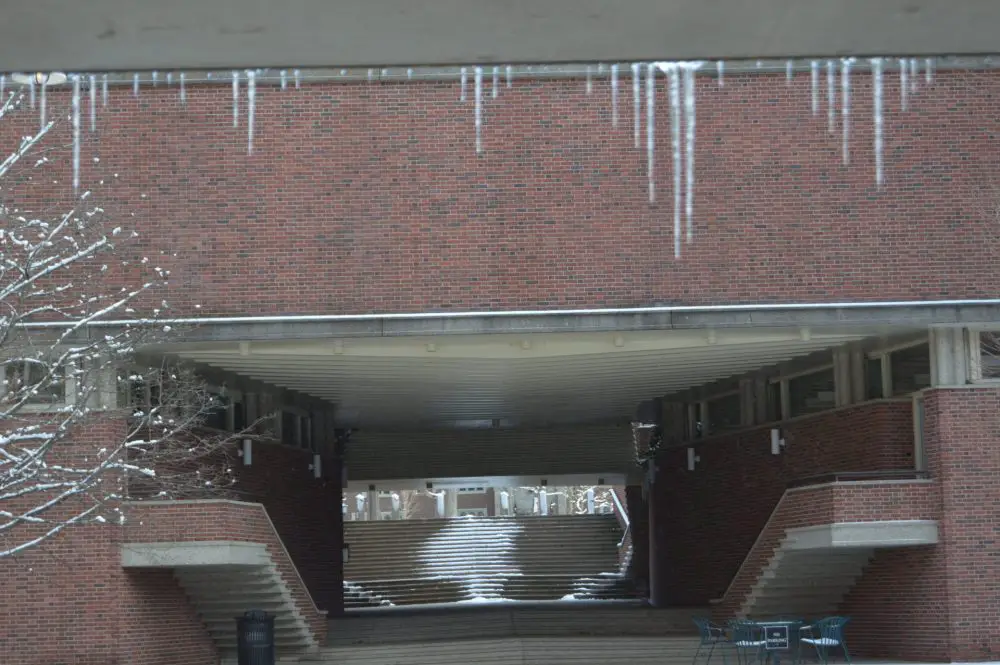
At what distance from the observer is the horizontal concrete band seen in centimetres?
2084

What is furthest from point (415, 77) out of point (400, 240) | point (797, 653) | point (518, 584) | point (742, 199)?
point (518, 584)

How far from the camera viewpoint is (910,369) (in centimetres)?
2297

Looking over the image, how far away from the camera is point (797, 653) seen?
2303 centimetres

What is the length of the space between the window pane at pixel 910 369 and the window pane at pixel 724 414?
5751mm

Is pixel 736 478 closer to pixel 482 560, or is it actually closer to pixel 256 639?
pixel 256 639

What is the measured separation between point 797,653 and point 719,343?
16.5 feet

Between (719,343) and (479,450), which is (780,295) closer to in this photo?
(719,343)

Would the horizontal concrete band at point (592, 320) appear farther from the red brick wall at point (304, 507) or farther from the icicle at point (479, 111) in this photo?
the red brick wall at point (304, 507)

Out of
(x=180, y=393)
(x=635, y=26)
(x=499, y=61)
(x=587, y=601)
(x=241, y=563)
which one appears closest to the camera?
(x=635, y=26)

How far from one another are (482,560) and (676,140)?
920 inches

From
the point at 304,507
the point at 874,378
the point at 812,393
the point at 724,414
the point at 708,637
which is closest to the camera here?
the point at 708,637

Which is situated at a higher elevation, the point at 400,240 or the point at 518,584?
the point at 400,240

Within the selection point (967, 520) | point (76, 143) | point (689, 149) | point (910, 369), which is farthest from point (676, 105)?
point (76, 143)

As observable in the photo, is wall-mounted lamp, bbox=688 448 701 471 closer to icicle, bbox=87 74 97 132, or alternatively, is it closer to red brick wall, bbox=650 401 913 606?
red brick wall, bbox=650 401 913 606
